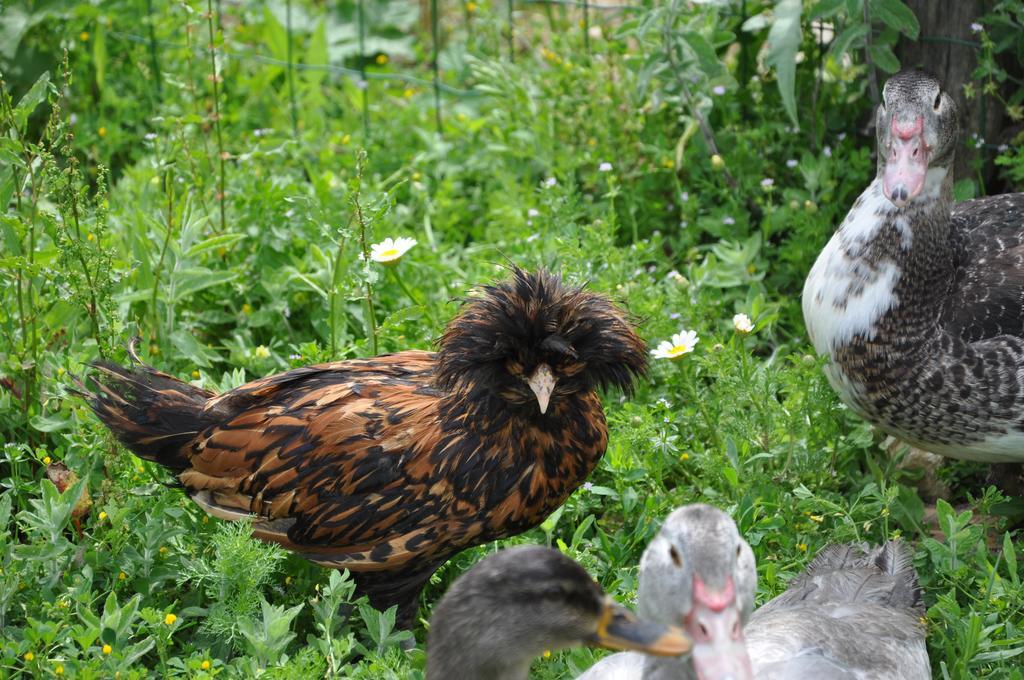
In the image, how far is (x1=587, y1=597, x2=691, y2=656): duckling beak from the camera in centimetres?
253

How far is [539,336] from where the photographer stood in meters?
3.42

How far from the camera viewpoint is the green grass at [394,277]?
3531 millimetres

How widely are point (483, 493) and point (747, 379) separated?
40.7 inches

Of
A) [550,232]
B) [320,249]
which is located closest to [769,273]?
[550,232]

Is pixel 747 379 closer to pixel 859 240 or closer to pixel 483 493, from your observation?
pixel 859 240

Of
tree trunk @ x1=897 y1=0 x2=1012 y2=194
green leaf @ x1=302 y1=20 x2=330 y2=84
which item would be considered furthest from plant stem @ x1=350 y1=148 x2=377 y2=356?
green leaf @ x1=302 y1=20 x2=330 y2=84

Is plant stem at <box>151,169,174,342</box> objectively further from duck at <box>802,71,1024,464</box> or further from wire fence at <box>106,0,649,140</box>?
duck at <box>802,71,1024,464</box>

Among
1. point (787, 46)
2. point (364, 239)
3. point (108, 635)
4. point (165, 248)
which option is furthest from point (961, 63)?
point (108, 635)

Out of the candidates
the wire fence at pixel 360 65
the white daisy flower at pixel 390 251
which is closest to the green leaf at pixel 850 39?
the wire fence at pixel 360 65

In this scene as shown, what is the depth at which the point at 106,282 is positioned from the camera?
418 centimetres

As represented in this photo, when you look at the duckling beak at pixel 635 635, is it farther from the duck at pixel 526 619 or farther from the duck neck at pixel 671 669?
the duck neck at pixel 671 669

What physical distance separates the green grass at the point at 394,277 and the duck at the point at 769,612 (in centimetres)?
17

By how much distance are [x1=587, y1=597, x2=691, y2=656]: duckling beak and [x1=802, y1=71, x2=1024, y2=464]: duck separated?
167cm

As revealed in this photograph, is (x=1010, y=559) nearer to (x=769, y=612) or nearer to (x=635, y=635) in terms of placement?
(x=769, y=612)
